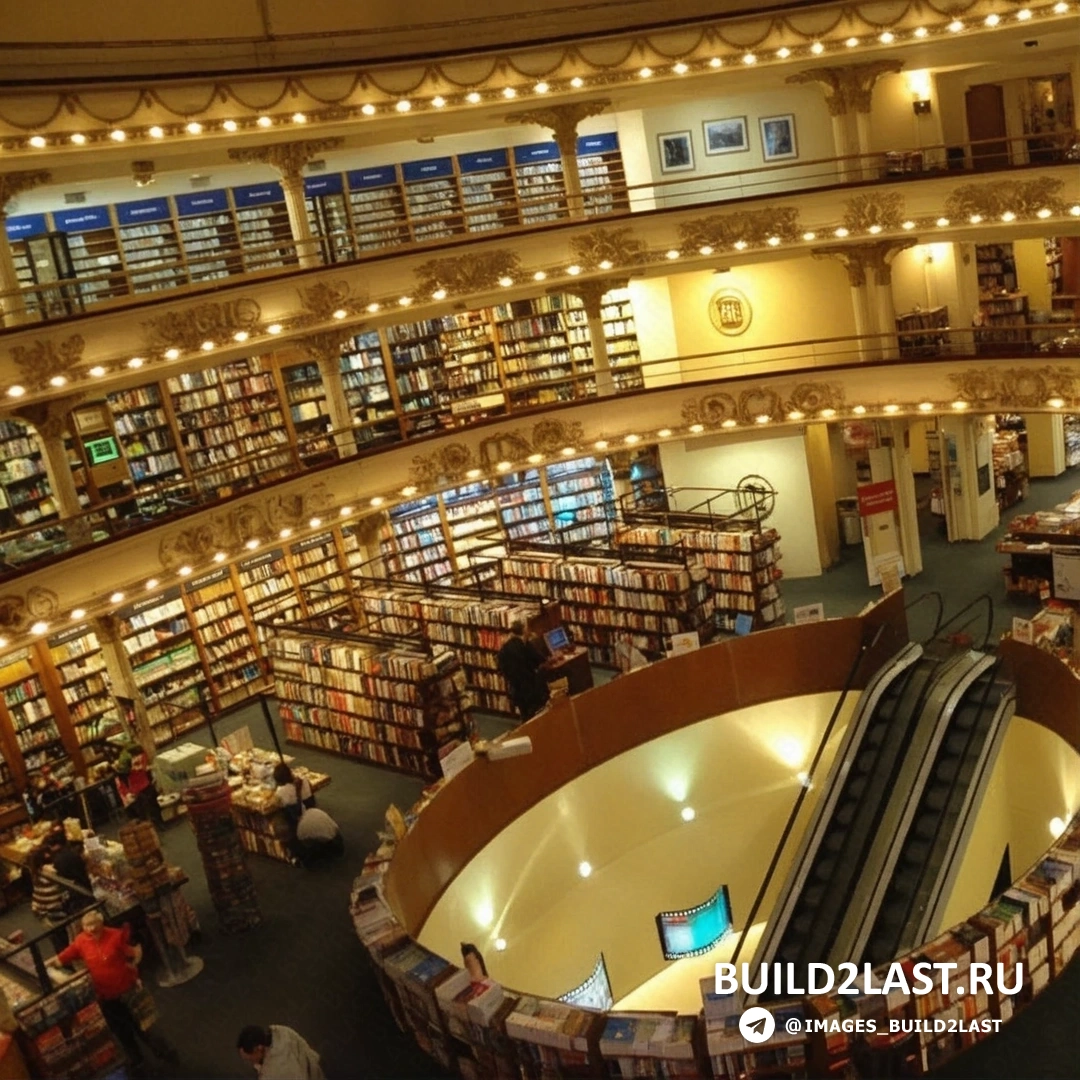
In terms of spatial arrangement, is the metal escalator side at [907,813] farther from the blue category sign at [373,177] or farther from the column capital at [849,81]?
the blue category sign at [373,177]

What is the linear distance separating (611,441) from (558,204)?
4088 mm

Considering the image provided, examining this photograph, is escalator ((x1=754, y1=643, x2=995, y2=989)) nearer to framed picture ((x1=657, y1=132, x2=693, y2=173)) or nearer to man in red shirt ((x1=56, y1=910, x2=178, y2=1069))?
man in red shirt ((x1=56, y1=910, x2=178, y2=1069))

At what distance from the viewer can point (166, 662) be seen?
1504 cm

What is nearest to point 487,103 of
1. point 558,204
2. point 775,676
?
point 558,204

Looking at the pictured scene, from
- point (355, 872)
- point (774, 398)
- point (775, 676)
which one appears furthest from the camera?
point (774, 398)

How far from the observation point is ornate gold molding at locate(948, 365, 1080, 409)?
45.4 ft

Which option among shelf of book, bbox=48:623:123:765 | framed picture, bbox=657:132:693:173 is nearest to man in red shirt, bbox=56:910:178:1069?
shelf of book, bbox=48:623:123:765

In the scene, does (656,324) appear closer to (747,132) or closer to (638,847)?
(747,132)

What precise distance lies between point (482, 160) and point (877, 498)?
7.68 m

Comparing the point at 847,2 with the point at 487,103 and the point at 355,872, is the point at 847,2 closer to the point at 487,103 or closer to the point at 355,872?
the point at 487,103

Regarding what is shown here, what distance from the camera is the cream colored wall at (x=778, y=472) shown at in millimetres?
16641

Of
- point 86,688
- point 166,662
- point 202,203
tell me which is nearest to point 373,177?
point 202,203

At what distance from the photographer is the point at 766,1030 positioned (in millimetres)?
6238

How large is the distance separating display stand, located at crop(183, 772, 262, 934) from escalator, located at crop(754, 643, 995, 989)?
4.42 meters
